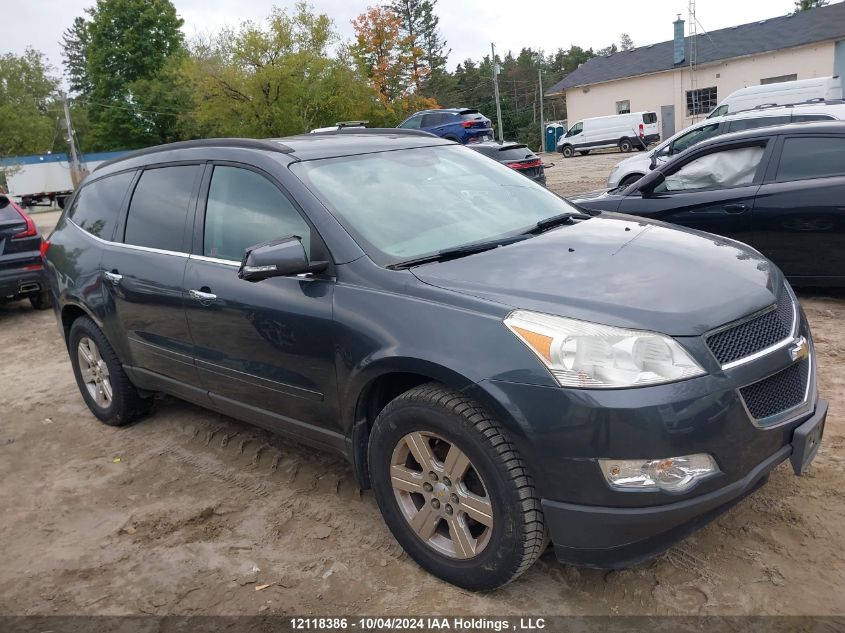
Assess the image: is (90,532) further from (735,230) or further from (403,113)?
(403,113)

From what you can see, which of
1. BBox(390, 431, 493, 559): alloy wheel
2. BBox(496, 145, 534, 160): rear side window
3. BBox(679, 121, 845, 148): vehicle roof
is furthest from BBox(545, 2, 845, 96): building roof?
BBox(390, 431, 493, 559): alloy wheel

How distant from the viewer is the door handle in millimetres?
3662

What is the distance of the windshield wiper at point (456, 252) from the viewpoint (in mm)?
3049

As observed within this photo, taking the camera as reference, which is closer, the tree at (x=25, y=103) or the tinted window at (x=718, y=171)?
the tinted window at (x=718, y=171)

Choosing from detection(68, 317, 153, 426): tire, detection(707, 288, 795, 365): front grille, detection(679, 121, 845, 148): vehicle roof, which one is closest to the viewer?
detection(707, 288, 795, 365): front grille

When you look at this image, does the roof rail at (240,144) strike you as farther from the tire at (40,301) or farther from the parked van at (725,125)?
the parked van at (725,125)

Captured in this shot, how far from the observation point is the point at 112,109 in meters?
56.5

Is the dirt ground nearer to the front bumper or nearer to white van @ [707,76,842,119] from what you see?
the front bumper

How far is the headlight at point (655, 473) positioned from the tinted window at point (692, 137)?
1115 centimetres

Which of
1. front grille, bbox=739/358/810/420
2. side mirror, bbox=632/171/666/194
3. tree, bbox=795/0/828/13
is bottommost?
front grille, bbox=739/358/810/420

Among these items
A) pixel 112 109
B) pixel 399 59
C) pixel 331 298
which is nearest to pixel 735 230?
pixel 331 298

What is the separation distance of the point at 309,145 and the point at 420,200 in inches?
27.9

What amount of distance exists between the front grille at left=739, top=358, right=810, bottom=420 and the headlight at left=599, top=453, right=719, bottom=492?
0.29 meters

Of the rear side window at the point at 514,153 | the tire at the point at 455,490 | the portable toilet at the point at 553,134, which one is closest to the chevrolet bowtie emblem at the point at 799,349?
the tire at the point at 455,490
